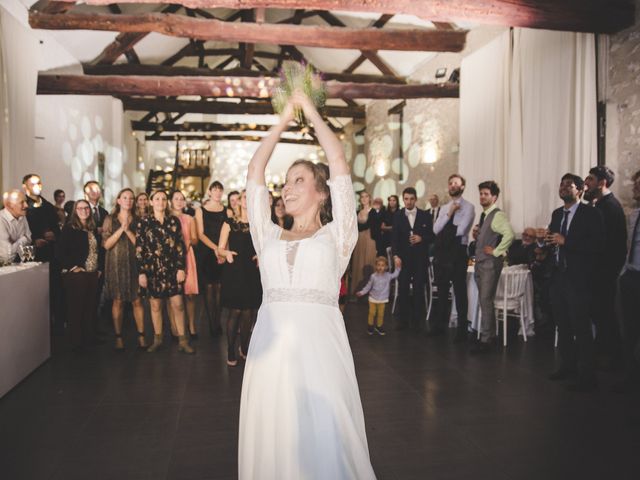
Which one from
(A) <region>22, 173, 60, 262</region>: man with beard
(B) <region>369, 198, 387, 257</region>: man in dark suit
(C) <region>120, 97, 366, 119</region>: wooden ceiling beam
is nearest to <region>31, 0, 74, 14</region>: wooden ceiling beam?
(A) <region>22, 173, 60, 262</region>: man with beard

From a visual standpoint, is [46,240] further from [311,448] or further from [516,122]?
[516,122]

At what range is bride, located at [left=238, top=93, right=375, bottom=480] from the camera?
1484 mm

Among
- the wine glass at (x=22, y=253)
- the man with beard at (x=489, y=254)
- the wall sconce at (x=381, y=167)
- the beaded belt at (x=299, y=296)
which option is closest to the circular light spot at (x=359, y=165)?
the wall sconce at (x=381, y=167)

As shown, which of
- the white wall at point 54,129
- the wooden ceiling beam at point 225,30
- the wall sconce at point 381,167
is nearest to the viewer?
the white wall at point 54,129

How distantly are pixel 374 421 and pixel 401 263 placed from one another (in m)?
2.80

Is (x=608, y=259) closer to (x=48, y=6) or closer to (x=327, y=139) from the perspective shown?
(x=327, y=139)

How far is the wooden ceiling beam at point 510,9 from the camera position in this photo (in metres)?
4.68

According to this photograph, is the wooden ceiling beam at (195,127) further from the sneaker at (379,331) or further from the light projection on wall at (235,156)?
the sneaker at (379,331)

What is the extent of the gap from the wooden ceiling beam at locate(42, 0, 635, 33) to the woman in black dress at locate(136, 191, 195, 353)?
201cm

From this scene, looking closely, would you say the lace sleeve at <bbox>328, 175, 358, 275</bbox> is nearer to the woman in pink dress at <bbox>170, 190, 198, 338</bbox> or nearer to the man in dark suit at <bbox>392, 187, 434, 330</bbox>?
the woman in pink dress at <bbox>170, 190, 198, 338</bbox>

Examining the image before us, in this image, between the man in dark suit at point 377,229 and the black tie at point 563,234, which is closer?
the black tie at point 563,234

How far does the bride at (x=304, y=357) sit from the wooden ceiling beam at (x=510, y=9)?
3633 millimetres

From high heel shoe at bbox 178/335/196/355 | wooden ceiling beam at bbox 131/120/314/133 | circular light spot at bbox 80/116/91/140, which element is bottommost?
high heel shoe at bbox 178/335/196/355

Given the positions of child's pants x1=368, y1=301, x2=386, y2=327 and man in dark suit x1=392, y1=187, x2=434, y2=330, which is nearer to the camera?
child's pants x1=368, y1=301, x2=386, y2=327
